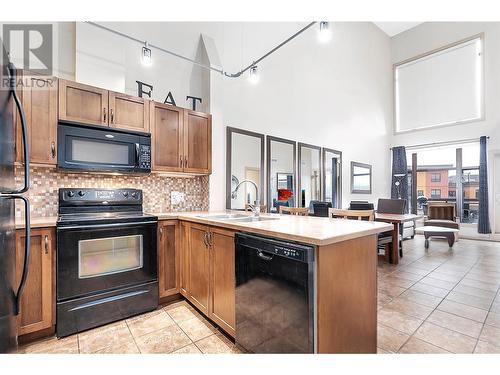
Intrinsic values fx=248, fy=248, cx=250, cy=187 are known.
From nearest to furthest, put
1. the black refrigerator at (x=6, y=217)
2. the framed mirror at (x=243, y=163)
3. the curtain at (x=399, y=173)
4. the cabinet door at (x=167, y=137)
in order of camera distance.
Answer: the black refrigerator at (x=6, y=217) < the cabinet door at (x=167, y=137) < the framed mirror at (x=243, y=163) < the curtain at (x=399, y=173)

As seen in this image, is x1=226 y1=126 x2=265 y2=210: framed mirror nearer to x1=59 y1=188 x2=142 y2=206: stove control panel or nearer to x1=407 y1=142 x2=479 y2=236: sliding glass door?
x1=59 y1=188 x2=142 y2=206: stove control panel

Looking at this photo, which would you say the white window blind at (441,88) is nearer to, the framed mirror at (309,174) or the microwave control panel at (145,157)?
the framed mirror at (309,174)

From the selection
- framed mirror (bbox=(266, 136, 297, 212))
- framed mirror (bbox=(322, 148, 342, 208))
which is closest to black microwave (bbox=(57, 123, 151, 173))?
framed mirror (bbox=(266, 136, 297, 212))

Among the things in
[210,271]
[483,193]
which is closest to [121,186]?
[210,271]

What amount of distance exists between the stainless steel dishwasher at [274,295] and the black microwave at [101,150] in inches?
58.9

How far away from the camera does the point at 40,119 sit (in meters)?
2.07

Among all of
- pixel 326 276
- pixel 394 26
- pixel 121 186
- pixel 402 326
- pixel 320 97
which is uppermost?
pixel 394 26

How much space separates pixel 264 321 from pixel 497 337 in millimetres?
1843

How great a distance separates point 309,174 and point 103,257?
3570mm

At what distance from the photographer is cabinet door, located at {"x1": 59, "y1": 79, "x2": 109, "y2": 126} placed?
2.17m

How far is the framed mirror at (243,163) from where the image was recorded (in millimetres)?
3387

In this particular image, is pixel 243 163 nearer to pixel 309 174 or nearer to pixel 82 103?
pixel 309 174

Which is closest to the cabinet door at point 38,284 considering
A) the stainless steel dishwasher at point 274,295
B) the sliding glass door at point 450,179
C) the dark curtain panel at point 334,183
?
the stainless steel dishwasher at point 274,295

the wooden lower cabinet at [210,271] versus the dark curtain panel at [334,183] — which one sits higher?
the dark curtain panel at [334,183]
